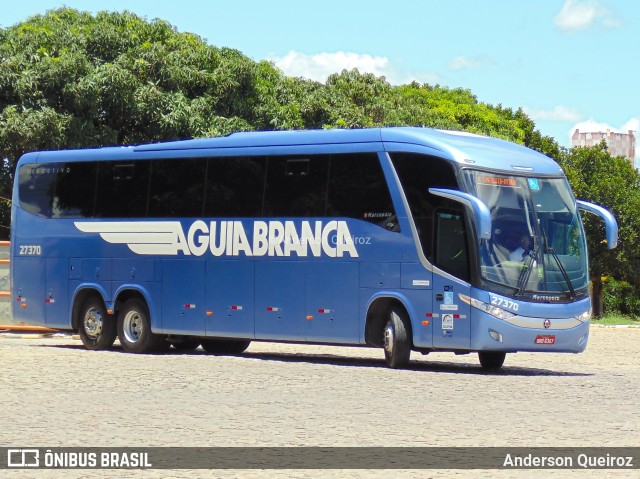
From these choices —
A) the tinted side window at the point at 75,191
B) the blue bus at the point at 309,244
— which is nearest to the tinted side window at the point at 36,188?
the blue bus at the point at 309,244

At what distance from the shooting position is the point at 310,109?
50.1m

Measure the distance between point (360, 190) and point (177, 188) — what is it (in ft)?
14.0

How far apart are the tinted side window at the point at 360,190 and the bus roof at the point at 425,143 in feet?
0.99

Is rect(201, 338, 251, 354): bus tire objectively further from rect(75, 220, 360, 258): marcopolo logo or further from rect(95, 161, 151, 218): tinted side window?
rect(95, 161, 151, 218): tinted side window

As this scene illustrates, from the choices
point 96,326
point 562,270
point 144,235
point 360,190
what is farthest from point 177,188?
point 562,270

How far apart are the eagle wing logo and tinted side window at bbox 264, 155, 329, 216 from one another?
2.28 meters

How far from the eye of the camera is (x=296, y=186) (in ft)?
74.4

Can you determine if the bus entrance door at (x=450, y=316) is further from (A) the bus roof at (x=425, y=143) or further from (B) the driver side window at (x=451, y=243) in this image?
(A) the bus roof at (x=425, y=143)

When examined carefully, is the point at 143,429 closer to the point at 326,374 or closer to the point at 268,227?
the point at 326,374

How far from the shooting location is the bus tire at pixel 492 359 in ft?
71.9

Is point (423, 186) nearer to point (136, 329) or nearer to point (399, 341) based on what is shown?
point (399, 341)

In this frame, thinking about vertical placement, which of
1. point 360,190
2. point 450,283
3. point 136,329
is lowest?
point 136,329

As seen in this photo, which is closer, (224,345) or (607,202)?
(224,345)

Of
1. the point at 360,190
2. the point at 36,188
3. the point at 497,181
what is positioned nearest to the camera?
the point at 497,181
